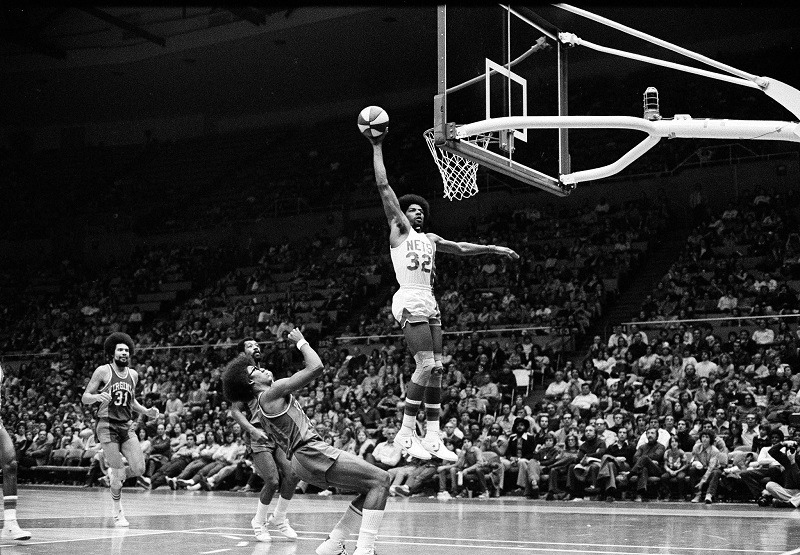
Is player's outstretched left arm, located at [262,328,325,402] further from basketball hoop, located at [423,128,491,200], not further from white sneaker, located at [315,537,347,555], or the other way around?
basketball hoop, located at [423,128,491,200]

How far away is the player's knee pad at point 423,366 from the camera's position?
852 centimetres

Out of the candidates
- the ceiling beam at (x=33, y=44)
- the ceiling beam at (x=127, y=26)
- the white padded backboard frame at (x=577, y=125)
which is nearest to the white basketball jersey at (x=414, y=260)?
the white padded backboard frame at (x=577, y=125)

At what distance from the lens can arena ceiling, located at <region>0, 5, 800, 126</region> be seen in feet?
92.7

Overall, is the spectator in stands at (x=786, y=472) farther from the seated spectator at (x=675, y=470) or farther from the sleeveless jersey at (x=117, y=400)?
the sleeveless jersey at (x=117, y=400)

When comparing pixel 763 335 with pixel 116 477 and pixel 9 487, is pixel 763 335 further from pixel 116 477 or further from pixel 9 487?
pixel 9 487

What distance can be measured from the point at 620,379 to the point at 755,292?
12.7ft

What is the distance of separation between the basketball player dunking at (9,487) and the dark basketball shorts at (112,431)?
1.96 metres

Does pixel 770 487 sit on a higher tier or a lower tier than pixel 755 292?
lower

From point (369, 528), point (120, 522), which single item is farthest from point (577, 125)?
point (120, 522)

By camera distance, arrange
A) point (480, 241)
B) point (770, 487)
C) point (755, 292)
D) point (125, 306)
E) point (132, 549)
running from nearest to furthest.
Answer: point (132, 549)
point (770, 487)
point (755, 292)
point (480, 241)
point (125, 306)

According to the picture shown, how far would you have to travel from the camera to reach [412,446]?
8.78m

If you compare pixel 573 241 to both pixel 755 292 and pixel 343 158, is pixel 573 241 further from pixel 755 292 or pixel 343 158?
pixel 343 158

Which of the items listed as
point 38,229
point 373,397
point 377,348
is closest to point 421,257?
point 373,397

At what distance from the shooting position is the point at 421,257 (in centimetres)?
848
